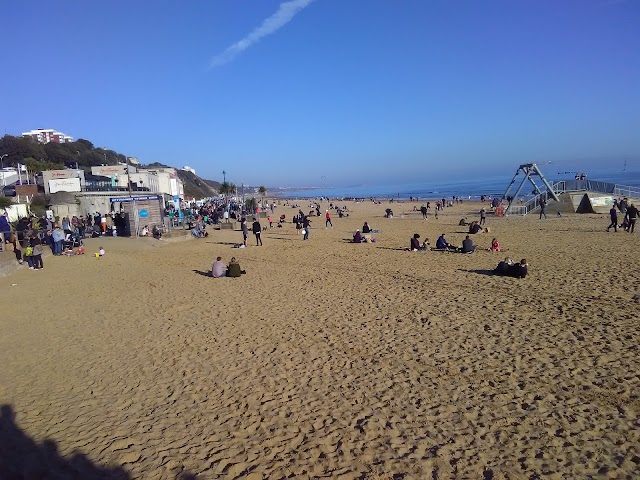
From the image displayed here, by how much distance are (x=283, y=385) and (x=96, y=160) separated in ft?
299

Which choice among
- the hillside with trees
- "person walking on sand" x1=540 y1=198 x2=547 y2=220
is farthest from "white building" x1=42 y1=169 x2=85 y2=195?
"person walking on sand" x1=540 y1=198 x2=547 y2=220

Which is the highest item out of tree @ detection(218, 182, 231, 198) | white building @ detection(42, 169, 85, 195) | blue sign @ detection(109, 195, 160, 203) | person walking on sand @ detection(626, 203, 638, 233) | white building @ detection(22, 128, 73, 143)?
white building @ detection(22, 128, 73, 143)

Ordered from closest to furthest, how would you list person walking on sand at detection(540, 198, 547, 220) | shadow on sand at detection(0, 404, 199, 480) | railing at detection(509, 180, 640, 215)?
shadow on sand at detection(0, 404, 199, 480)
person walking on sand at detection(540, 198, 547, 220)
railing at detection(509, 180, 640, 215)

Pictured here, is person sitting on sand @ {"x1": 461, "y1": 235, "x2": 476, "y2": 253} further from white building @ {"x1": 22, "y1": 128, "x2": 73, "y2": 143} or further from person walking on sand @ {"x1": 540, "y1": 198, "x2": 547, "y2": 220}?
white building @ {"x1": 22, "y1": 128, "x2": 73, "y2": 143}

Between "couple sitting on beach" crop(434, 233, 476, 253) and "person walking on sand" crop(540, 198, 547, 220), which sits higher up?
"person walking on sand" crop(540, 198, 547, 220)

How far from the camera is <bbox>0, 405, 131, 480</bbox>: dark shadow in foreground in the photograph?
171 inches

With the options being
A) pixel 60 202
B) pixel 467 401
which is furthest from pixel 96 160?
pixel 467 401

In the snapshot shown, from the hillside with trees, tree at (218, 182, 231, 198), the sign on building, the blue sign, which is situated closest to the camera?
the blue sign

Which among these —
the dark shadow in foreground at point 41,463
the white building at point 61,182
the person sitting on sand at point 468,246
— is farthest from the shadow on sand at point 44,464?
the white building at point 61,182

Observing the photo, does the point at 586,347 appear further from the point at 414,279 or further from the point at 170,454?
the point at 170,454

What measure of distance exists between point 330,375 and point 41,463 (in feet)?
12.3

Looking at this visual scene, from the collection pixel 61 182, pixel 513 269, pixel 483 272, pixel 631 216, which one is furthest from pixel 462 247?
pixel 61 182

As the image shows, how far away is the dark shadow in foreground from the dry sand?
0.08ft

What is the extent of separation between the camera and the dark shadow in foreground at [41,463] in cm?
434
